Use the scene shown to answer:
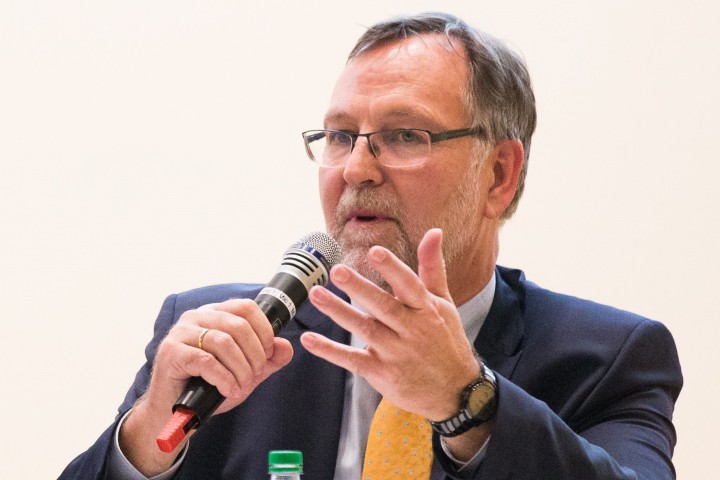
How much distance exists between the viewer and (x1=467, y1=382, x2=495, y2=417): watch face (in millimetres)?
1464

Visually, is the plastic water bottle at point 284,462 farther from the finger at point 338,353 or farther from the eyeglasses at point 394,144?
the eyeglasses at point 394,144

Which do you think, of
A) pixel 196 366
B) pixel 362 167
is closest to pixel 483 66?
pixel 362 167

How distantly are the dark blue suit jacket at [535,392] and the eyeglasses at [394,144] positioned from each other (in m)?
0.39

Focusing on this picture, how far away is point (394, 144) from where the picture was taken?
208 centimetres

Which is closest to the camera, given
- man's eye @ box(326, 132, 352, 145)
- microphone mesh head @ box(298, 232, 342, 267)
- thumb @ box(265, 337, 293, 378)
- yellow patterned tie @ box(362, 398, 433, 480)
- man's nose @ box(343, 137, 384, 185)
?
thumb @ box(265, 337, 293, 378)

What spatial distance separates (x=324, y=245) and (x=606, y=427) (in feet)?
2.37

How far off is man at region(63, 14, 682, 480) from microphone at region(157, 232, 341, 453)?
0.11 ft

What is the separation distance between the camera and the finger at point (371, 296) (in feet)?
4.36

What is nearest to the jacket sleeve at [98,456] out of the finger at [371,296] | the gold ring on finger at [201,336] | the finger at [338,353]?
the gold ring on finger at [201,336]

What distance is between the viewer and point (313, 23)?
3.19 meters

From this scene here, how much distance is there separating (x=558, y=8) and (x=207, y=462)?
199 cm

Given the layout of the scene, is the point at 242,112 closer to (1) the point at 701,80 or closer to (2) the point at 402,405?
(1) the point at 701,80

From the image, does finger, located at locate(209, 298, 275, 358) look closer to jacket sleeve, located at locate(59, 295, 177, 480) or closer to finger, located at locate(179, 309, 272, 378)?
finger, located at locate(179, 309, 272, 378)

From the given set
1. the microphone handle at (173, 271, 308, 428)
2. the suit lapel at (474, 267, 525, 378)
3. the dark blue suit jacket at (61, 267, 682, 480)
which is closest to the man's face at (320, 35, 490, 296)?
the suit lapel at (474, 267, 525, 378)
